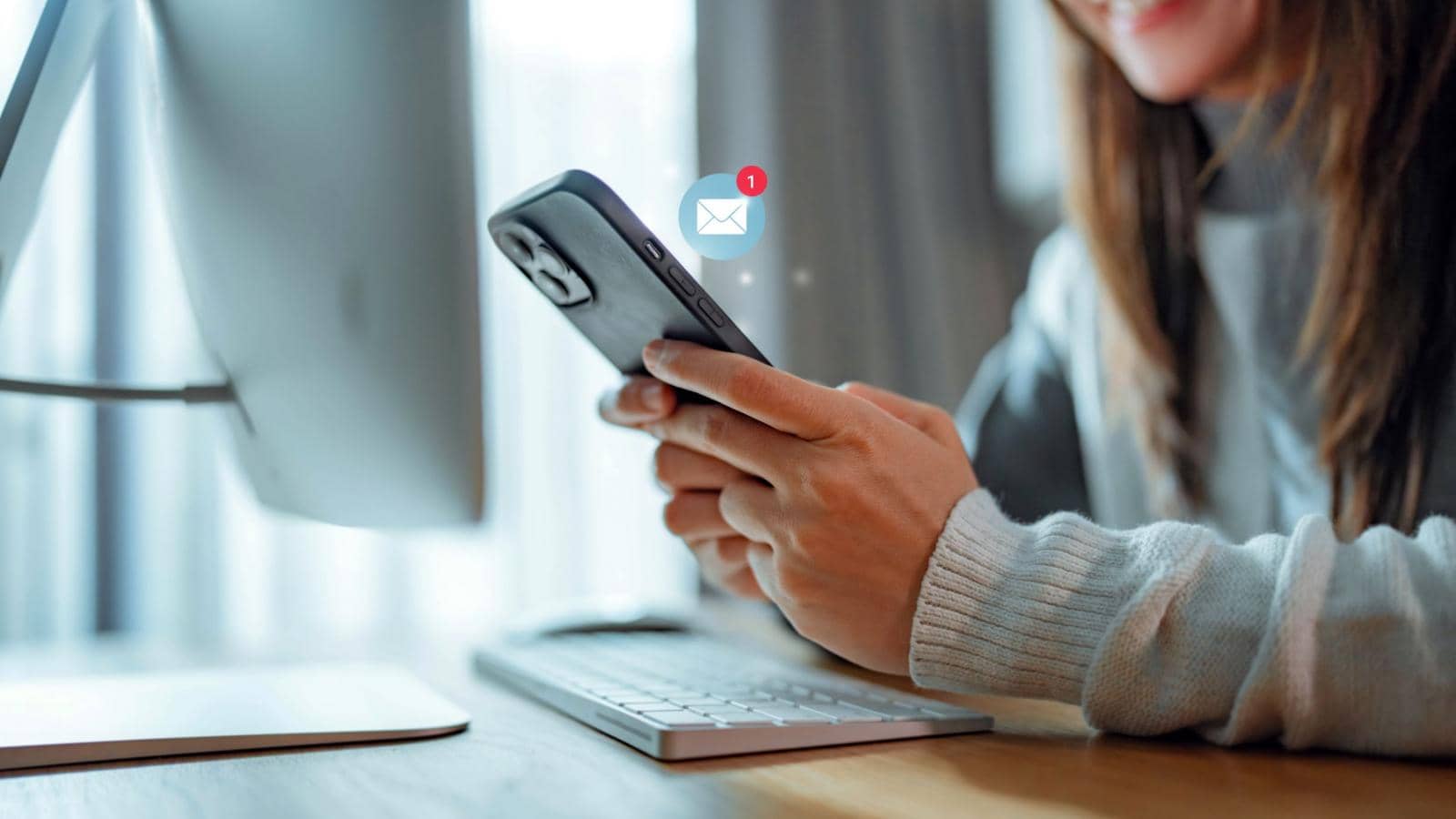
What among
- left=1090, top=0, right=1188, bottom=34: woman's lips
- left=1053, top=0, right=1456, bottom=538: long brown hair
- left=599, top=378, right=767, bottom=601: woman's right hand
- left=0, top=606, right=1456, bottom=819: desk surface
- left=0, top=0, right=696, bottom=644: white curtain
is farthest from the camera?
A: left=0, top=0, right=696, bottom=644: white curtain

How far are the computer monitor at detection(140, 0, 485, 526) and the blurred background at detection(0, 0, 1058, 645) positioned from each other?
2.18 feet

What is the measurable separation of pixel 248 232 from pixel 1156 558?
1.58ft

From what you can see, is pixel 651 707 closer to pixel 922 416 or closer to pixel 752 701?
pixel 752 701

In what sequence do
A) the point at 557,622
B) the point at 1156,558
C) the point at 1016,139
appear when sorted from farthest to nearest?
1. the point at 1016,139
2. the point at 557,622
3. the point at 1156,558

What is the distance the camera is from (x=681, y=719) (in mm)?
511

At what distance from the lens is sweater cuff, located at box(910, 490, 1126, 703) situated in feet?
1.73

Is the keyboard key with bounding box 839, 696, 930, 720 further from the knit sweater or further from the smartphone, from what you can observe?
the smartphone

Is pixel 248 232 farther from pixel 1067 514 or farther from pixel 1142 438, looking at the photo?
pixel 1142 438

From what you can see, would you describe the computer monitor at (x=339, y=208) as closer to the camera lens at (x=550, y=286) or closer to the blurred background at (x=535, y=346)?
the camera lens at (x=550, y=286)

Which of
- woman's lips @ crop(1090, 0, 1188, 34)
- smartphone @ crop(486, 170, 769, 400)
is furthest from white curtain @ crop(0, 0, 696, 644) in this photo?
smartphone @ crop(486, 170, 769, 400)

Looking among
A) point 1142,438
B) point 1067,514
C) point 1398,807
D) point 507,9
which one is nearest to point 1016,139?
point 1142,438

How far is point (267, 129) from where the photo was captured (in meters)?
0.56

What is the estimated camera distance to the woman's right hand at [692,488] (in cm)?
64

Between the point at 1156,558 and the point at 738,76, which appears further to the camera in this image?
the point at 738,76
